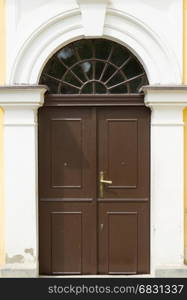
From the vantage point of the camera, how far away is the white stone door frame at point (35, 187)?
19.8ft

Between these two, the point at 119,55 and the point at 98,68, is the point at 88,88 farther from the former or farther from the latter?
the point at 119,55

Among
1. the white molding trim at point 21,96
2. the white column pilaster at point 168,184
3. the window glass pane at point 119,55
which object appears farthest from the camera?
the window glass pane at point 119,55

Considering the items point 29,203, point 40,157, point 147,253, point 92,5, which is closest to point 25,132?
point 40,157

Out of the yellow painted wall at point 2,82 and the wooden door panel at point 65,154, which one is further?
the wooden door panel at point 65,154

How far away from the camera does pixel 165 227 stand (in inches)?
239

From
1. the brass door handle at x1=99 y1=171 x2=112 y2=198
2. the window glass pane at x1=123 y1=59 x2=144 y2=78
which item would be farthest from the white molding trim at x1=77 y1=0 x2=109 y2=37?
the brass door handle at x1=99 y1=171 x2=112 y2=198

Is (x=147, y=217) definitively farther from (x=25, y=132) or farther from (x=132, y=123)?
(x=25, y=132)

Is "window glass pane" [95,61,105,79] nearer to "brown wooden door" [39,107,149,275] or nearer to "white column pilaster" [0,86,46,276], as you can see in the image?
"brown wooden door" [39,107,149,275]

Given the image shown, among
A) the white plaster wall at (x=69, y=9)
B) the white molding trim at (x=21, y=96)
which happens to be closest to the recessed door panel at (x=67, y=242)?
the white molding trim at (x=21, y=96)

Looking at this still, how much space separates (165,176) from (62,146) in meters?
1.46

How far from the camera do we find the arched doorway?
6.26m

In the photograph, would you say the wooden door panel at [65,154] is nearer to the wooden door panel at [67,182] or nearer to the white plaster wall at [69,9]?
the wooden door panel at [67,182]

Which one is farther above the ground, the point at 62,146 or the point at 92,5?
the point at 92,5

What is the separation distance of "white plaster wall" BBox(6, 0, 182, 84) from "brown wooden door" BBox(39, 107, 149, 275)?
35.1 inches
